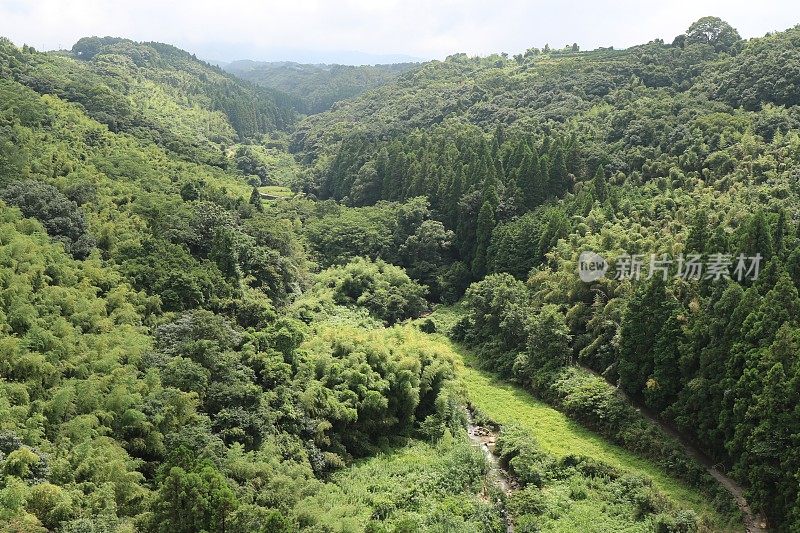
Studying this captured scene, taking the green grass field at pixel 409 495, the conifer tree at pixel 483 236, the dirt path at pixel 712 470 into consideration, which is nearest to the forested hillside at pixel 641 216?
the conifer tree at pixel 483 236

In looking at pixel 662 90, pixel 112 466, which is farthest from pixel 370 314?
pixel 662 90

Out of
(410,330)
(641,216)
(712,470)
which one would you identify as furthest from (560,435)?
(641,216)

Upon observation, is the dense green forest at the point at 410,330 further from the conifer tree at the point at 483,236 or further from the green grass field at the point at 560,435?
the conifer tree at the point at 483,236

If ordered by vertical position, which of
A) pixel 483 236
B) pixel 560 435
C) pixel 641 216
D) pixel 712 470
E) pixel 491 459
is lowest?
pixel 491 459

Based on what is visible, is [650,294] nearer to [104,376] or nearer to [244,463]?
[244,463]

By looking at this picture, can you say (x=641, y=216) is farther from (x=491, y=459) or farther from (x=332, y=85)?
(x=332, y=85)

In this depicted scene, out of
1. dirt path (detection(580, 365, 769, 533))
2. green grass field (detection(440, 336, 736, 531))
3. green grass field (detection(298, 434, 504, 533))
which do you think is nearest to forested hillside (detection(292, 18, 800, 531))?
dirt path (detection(580, 365, 769, 533))
